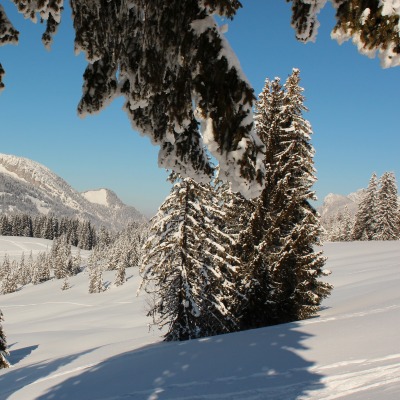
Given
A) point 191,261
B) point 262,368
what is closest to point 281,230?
point 191,261

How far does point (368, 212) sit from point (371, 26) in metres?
58.7

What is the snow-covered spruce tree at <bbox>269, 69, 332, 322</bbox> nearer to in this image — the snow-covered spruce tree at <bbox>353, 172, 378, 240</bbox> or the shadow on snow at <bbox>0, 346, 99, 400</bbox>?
the shadow on snow at <bbox>0, 346, 99, 400</bbox>

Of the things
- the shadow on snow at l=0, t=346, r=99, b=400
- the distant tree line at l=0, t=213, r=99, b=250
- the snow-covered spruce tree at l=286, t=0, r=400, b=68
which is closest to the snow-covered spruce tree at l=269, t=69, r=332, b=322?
the shadow on snow at l=0, t=346, r=99, b=400

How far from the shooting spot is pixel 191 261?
14.8 meters

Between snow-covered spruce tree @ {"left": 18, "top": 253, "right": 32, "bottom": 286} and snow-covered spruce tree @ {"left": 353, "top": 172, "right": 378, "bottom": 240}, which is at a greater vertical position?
snow-covered spruce tree @ {"left": 353, "top": 172, "right": 378, "bottom": 240}

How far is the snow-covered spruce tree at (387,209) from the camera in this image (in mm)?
50188

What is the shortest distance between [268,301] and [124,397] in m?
6.93

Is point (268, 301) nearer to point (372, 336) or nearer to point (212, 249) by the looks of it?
point (212, 249)

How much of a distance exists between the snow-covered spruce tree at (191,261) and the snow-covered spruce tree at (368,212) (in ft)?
148

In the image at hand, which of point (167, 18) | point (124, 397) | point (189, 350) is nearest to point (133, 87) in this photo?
point (167, 18)

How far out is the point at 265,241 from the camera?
12977mm

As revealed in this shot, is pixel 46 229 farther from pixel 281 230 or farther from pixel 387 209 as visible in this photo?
pixel 281 230

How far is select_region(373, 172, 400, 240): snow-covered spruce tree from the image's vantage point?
50.2m

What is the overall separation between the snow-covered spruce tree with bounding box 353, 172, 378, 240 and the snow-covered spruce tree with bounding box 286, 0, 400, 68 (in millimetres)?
56130
